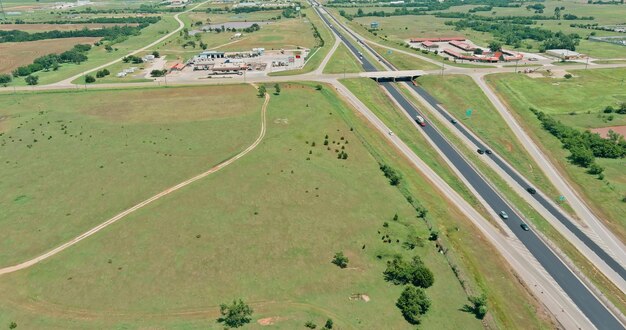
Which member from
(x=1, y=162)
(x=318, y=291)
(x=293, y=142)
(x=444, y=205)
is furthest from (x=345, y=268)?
(x=1, y=162)

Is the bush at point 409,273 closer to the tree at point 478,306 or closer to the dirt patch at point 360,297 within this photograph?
the dirt patch at point 360,297

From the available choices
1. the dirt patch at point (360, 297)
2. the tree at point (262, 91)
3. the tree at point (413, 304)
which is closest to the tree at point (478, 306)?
the tree at point (413, 304)

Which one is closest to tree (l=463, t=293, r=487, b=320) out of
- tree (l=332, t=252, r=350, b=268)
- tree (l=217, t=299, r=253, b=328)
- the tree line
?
tree (l=332, t=252, r=350, b=268)

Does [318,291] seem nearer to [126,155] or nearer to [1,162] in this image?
[126,155]

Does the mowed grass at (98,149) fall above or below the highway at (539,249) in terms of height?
above

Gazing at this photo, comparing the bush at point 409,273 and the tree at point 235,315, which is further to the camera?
the bush at point 409,273

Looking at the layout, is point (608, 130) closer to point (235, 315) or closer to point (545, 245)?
point (545, 245)

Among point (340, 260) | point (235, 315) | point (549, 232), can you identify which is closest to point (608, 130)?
point (549, 232)
